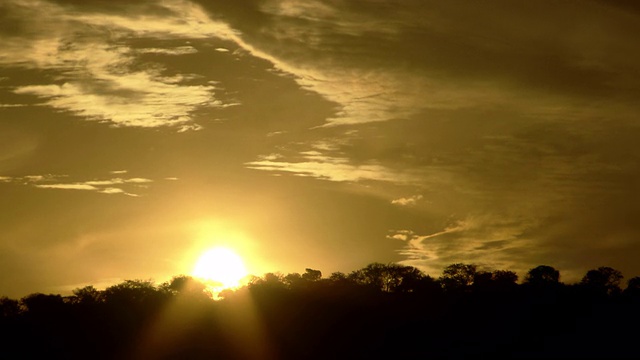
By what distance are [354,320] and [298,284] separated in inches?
1100

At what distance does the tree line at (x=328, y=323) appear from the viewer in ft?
433

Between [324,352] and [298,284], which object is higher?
[298,284]

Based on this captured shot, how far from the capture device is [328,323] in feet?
471

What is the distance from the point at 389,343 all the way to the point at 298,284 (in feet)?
Answer: 120

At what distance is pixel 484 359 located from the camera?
130250 mm

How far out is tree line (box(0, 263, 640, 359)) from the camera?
132000mm

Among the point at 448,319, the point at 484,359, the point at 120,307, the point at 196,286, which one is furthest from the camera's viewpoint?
the point at 196,286

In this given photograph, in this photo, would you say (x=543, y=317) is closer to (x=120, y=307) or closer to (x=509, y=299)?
(x=509, y=299)

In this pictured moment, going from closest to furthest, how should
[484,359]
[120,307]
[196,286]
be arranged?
1. [484,359]
2. [120,307]
3. [196,286]

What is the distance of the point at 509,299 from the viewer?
147 m

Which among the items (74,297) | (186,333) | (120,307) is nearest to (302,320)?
(186,333)

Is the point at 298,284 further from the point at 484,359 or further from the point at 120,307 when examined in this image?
the point at 484,359

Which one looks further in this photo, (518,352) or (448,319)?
(448,319)

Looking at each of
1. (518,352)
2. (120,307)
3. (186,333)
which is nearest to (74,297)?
(120,307)
